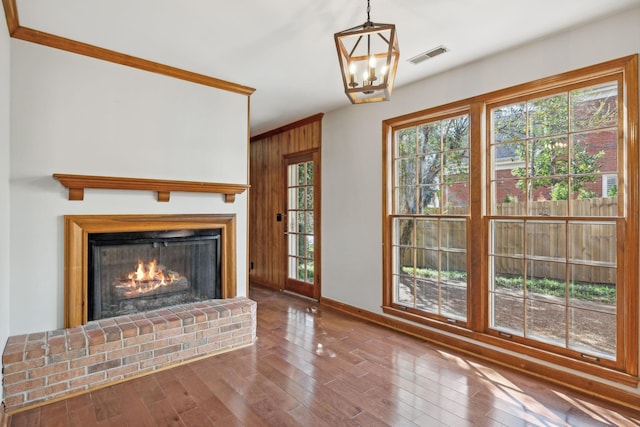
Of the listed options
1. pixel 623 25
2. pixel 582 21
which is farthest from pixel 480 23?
pixel 623 25

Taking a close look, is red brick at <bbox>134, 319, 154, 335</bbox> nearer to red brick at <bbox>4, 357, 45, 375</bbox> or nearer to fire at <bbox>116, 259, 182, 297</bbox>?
fire at <bbox>116, 259, 182, 297</bbox>

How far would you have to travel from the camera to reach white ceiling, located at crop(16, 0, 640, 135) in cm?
226

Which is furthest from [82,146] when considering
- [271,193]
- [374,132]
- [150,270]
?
[271,193]

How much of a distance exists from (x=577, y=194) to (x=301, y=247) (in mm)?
3454

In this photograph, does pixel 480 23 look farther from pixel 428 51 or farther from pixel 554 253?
pixel 554 253

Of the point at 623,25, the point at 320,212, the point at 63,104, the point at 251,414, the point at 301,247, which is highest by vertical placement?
the point at 623,25

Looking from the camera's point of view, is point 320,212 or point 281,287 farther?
point 281,287

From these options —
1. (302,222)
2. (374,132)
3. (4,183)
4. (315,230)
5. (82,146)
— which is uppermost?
(374,132)

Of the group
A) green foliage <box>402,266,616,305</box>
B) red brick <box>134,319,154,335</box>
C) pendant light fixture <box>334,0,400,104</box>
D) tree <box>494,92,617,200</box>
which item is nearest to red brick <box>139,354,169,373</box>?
red brick <box>134,319,154,335</box>

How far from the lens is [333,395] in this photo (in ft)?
7.88

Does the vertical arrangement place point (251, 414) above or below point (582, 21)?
below

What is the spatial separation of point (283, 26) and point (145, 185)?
68.4 inches

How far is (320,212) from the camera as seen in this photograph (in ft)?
15.8

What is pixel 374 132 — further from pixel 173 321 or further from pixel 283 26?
pixel 173 321
